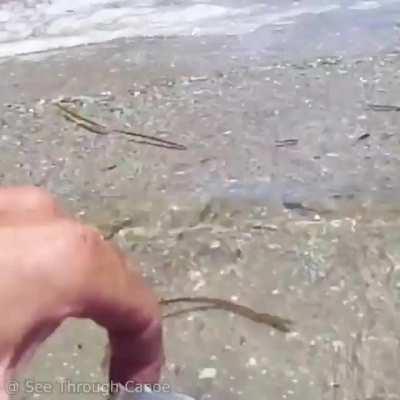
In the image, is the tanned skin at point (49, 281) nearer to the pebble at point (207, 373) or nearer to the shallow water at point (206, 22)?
the pebble at point (207, 373)

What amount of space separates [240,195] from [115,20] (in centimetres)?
101

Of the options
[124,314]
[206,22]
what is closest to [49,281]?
[124,314]

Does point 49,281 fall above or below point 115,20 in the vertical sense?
above

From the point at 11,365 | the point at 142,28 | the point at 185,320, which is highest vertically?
the point at 11,365

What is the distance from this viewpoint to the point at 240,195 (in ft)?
5.22

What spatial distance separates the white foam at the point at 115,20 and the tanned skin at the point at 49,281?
1.50 metres

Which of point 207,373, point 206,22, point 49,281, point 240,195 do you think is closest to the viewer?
point 49,281

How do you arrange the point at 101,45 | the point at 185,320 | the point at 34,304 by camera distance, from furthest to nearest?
the point at 101,45, the point at 185,320, the point at 34,304

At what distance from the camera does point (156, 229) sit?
151cm

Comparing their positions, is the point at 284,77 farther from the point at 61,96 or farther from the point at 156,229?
the point at 156,229

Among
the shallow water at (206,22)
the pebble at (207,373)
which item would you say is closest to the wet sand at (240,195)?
the pebble at (207,373)

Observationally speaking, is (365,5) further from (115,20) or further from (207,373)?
(207,373)

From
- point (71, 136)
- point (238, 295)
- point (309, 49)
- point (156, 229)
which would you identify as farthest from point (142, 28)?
point (238, 295)

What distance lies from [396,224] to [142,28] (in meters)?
1.11
